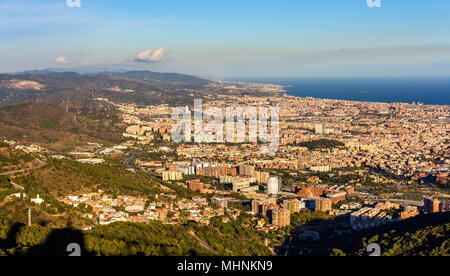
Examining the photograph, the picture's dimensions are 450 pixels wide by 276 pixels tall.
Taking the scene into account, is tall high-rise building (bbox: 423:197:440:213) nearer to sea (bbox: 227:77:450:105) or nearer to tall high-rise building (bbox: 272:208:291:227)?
tall high-rise building (bbox: 272:208:291:227)

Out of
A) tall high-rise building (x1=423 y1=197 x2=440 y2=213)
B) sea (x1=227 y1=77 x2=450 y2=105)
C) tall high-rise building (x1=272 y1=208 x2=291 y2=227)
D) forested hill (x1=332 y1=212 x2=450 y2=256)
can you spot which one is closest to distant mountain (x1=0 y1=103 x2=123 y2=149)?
tall high-rise building (x1=272 y1=208 x2=291 y2=227)

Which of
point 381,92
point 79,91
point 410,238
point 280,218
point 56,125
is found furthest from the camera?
point 381,92

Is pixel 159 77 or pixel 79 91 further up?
pixel 159 77

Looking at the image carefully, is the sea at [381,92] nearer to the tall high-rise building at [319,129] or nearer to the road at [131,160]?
the tall high-rise building at [319,129]

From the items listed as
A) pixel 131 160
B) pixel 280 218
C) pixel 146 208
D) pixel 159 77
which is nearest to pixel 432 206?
pixel 280 218

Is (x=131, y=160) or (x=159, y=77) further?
(x=159, y=77)

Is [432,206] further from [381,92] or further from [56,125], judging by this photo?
[381,92]

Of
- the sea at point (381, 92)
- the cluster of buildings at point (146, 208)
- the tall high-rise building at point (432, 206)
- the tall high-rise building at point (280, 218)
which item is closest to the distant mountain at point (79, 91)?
the sea at point (381, 92)

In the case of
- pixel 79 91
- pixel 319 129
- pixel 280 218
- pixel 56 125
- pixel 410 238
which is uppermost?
pixel 79 91

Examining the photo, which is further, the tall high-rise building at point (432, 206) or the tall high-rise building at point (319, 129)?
the tall high-rise building at point (319, 129)

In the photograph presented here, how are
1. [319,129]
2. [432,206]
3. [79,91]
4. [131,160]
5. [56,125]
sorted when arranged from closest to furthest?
[432,206] → [131,160] → [56,125] → [319,129] → [79,91]
